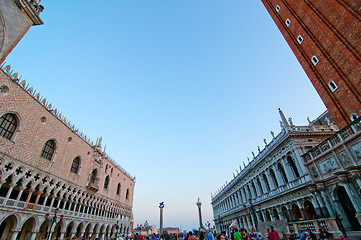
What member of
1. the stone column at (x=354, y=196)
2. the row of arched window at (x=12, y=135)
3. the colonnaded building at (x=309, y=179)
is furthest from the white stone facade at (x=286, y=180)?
the row of arched window at (x=12, y=135)

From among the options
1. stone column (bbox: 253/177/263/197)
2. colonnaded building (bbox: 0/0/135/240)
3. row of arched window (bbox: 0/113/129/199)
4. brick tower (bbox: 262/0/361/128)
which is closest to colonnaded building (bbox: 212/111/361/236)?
stone column (bbox: 253/177/263/197)

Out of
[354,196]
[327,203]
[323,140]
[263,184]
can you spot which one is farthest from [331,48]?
[263,184]

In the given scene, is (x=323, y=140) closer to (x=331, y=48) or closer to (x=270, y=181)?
(x=270, y=181)

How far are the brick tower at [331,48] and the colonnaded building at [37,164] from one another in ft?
72.0

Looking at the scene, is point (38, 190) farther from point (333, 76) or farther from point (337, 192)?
point (333, 76)

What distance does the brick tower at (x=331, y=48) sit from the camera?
13.1m

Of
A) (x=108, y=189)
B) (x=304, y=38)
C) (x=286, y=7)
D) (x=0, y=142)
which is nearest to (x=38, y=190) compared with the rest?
(x=0, y=142)

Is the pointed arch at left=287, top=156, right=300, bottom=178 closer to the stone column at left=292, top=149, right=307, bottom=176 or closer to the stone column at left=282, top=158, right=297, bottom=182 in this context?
the stone column at left=282, top=158, right=297, bottom=182

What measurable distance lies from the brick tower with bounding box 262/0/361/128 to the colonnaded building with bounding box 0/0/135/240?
21959 millimetres

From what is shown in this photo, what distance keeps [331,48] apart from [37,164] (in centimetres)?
2931

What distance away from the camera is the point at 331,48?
15.1 metres

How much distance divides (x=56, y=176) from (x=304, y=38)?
30366 mm

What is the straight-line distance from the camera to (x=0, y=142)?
14.8 m

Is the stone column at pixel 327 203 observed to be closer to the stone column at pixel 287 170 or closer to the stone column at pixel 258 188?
the stone column at pixel 287 170
